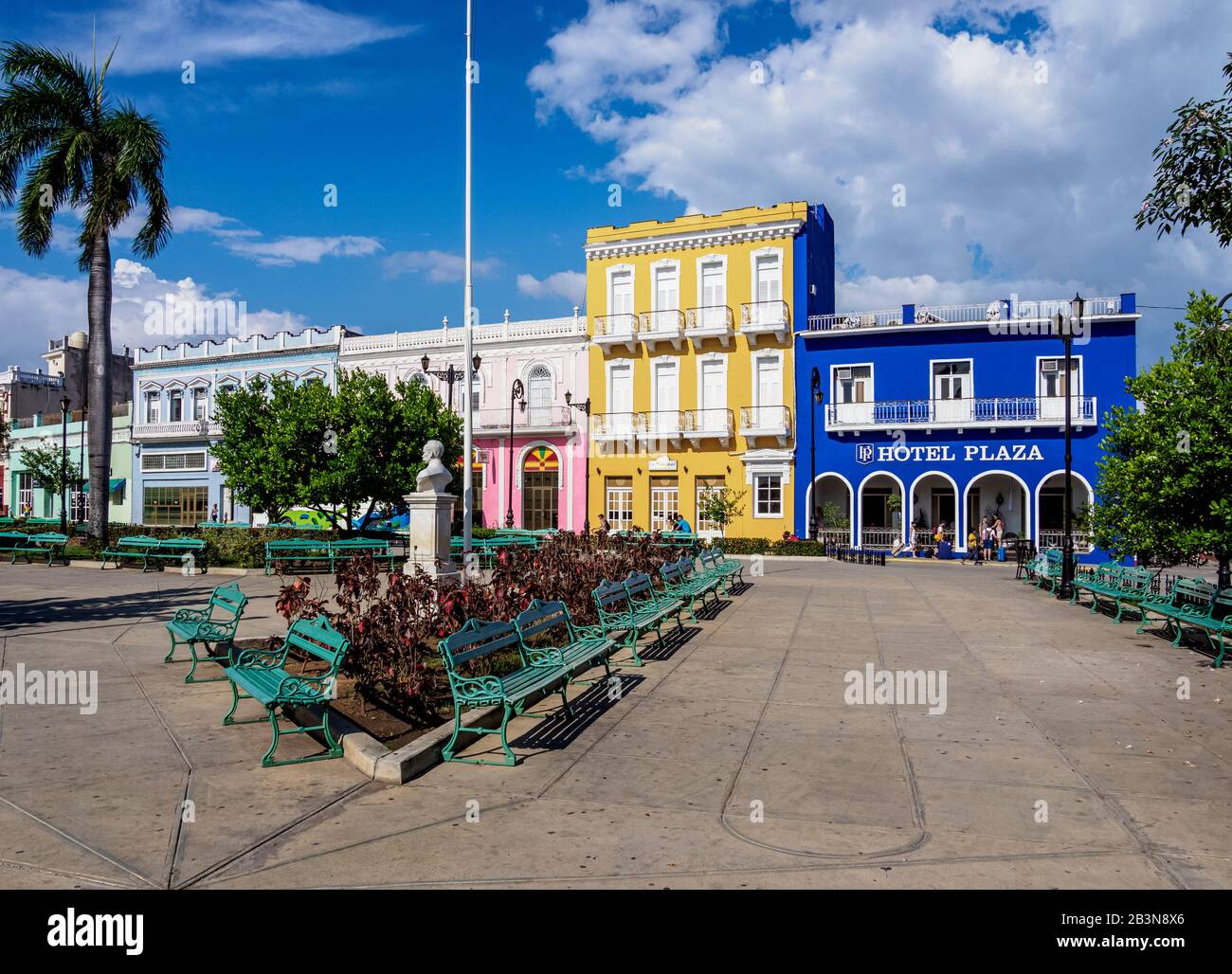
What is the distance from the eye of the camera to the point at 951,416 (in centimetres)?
2961

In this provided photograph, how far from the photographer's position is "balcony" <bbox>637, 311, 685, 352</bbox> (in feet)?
108

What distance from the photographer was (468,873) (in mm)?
4055

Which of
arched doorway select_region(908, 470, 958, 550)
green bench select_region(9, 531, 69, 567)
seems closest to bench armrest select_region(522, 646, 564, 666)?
green bench select_region(9, 531, 69, 567)

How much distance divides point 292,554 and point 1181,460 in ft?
60.9

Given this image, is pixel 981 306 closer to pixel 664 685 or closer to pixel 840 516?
pixel 840 516

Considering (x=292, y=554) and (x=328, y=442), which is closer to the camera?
(x=292, y=554)

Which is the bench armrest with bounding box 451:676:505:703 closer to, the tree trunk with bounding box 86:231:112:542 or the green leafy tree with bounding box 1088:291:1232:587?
the green leafy tree with bounding box 1088:291:1232:587

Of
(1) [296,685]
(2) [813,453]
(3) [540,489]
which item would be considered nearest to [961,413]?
(2) [813,453]

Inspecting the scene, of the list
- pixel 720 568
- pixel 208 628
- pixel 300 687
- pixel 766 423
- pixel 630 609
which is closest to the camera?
pixel 300 687

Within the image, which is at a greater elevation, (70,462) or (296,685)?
(70,462)

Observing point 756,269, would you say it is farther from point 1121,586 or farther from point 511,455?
point 1121,586

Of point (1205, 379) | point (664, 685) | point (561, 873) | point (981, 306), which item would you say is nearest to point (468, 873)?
point (561, 873)

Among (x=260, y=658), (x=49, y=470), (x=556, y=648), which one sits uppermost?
(x=49, y=470)

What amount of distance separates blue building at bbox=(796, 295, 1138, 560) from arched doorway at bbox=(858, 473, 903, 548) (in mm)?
52
